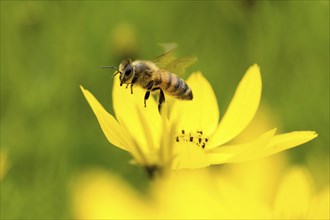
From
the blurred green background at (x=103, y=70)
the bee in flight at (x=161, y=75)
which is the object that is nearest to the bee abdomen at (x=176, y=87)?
the bee in flight at (x=161, y=75)

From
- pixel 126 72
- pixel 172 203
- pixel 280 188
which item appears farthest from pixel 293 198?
pixel 126 72

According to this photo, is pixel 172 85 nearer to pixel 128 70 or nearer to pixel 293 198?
pixel 128 70

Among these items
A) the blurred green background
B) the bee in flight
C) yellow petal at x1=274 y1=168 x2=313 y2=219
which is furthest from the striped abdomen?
yellow petal at x1=274 y1=168 x2=313 y2=219

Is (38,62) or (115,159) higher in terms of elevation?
(38,62)

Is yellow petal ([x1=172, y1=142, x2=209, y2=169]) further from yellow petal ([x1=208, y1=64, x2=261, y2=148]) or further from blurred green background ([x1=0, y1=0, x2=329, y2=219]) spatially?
blurred green background ([x1=0, y1=0, x2=329, y2=219])

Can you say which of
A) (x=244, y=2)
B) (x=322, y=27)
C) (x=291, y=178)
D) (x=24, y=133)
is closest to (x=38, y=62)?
(x=24, y=133)

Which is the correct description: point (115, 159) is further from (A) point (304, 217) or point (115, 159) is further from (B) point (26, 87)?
(A) point (304, 217)

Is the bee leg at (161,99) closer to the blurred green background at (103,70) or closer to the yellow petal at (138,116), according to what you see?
the yellow petal at (138,116)
